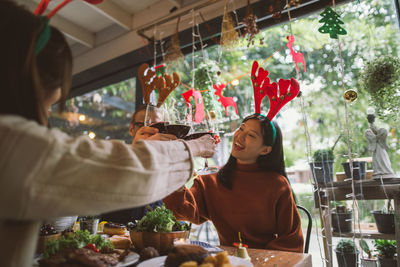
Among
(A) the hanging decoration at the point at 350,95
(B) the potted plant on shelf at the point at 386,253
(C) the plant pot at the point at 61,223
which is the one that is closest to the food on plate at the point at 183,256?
(C) the plant pot at the point at 61,223

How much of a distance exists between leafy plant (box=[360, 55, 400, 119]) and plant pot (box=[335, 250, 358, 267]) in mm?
867

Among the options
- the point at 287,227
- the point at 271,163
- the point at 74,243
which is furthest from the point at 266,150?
the point at 74,243

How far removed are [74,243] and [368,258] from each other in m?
1.67

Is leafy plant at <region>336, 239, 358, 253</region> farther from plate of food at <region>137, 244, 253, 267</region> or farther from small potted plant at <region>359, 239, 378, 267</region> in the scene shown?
plate of food at <region>137, 244, 253, 267</region>

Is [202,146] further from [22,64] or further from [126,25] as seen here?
[126,25]

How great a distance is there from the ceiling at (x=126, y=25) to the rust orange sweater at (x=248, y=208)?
1260 mm

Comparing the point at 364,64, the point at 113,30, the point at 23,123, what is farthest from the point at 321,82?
the point at 113,30

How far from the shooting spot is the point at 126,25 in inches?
115

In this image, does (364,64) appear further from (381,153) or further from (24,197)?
(24,197)

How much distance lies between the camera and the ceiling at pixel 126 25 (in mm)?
2252

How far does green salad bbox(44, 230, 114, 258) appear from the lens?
0.81 meters

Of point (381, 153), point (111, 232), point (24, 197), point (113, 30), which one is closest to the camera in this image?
point (24, 197)

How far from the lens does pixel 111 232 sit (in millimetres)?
1243

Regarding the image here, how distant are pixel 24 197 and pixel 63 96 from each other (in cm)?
29
